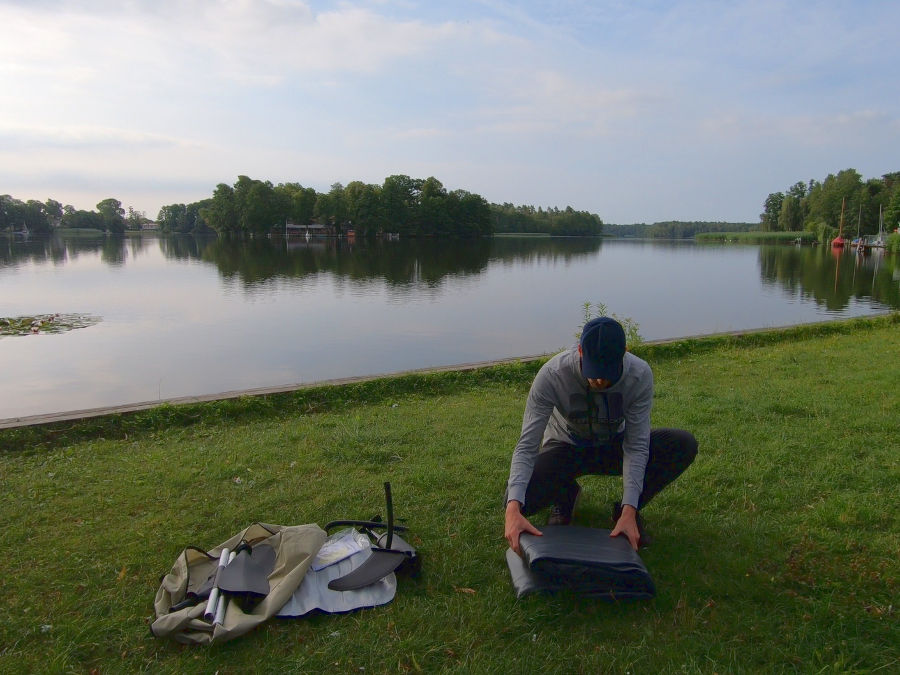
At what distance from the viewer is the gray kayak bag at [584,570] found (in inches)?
101

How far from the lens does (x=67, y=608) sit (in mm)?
2641

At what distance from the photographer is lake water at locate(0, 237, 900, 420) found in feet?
35.3

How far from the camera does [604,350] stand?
2.69 meters

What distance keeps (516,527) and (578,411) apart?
68 centimetres

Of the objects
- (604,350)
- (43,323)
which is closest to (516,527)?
(604,350)

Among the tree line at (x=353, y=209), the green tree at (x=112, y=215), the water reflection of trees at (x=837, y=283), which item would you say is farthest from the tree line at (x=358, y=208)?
the water reflection of trees at (x=837, y=283)

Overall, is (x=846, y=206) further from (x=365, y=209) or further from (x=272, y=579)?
(x=272, y=579)

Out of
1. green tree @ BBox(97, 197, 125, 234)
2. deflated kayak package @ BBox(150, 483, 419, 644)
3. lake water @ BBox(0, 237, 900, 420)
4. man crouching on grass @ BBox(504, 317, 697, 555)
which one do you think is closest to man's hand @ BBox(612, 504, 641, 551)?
man crouching on grass @ BBox(504, 317, 697, 555)

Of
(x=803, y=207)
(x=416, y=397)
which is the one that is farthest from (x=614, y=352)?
(x=803, y=207)

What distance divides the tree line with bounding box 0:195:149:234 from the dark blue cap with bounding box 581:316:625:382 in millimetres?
118937

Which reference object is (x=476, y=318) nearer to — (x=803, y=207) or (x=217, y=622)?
(x=217, y=622)

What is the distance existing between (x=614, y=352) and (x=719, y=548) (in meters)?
1.33

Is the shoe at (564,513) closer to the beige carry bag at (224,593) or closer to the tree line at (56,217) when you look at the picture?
the beige carry bag at (224,593)

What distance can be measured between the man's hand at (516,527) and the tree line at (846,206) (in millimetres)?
86159
